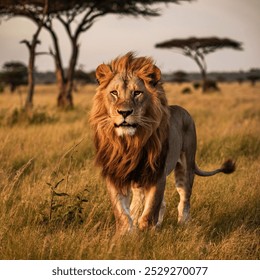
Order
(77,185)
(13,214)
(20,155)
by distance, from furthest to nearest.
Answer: (20,155) → (77,185) → (13,214)

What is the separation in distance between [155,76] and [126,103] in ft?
1.12

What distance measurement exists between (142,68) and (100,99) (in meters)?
0.33

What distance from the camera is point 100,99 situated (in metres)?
3.30

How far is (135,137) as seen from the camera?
3318mm

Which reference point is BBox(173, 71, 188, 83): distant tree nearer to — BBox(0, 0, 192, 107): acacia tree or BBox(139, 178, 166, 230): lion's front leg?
BBox(0, 0, 192, 107): acacia tree

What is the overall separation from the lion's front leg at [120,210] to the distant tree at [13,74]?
28778 mm

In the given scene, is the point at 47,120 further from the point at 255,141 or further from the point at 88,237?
the point at 88,237

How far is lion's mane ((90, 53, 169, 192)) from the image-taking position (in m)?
3.26

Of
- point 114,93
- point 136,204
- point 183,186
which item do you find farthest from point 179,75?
point 114,93

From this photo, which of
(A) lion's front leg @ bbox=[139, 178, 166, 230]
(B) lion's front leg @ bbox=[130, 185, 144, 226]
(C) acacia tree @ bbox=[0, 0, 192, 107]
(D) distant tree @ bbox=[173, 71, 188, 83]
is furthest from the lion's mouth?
(D) distant tree @ bbox=[173, 71, 188, 83]

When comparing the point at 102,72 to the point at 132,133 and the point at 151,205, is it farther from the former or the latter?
the point at 151,205
